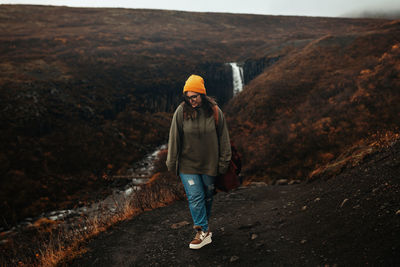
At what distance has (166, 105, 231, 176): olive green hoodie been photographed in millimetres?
3498

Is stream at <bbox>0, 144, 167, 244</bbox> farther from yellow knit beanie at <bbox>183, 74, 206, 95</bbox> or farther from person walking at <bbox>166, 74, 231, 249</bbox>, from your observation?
yellow knit beanie at <bbox>183, 74, 206, 95</bbox>

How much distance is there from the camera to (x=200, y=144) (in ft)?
11.5

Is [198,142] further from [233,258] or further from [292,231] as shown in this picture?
[292,231]

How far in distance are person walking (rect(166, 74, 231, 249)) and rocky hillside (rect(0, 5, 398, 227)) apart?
4.10 metres

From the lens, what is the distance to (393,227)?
2898 millimetres

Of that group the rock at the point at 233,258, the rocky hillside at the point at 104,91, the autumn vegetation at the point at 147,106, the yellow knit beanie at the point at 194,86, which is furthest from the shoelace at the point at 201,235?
the rocky hillside at the point at 104,91

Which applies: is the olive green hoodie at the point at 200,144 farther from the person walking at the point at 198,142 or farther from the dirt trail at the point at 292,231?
the dirt trail at the point at 292,231

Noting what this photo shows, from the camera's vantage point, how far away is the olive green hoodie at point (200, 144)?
3.50m

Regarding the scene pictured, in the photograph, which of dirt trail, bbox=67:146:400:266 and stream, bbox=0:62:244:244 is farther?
stream, bbox=0:62:244:244

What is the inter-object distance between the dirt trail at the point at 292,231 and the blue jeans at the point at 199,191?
0.56 metres

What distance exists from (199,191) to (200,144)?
657 mm

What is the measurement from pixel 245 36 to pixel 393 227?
4706 cm

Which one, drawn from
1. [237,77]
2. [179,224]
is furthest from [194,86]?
[237,77]

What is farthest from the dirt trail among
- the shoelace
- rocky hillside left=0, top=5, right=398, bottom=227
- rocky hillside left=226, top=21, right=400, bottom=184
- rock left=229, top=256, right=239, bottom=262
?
rocky hillside left=226, top=21, right=400, bottom=184
